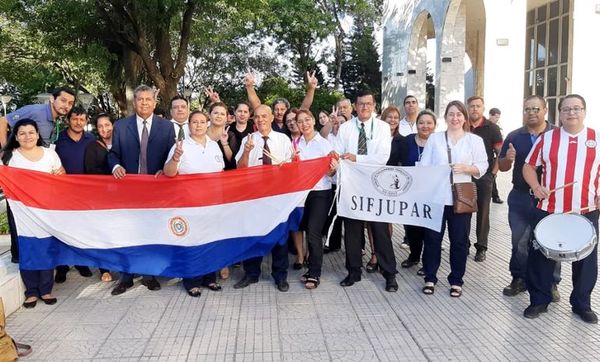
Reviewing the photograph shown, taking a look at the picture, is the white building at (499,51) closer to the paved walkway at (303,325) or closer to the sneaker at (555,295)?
the sneaker at (555,295)

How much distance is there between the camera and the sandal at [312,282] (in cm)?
543

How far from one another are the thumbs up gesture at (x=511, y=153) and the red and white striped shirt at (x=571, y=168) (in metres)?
0.67

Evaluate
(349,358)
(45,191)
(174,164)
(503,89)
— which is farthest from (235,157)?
(503,89)

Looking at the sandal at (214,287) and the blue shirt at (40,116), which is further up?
Result: the blue shirt at (40,116)

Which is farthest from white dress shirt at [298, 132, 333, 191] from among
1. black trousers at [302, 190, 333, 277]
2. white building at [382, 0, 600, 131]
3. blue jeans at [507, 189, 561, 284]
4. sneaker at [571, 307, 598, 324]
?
white building at [382, 0, 600, 131]

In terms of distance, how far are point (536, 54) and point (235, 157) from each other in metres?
20.1

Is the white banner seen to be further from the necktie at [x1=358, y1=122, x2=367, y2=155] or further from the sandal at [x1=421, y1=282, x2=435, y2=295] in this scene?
the sandal at [x1=421, y1=282, x2=435, y2=295]

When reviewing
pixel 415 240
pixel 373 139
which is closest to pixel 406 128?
pixel 415 240

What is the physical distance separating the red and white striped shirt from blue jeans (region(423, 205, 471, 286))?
2.80 ft

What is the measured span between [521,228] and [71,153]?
4.67 m

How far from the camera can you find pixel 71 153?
5.59m

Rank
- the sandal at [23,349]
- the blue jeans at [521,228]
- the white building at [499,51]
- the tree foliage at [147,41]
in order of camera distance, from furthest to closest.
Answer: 1. the tree foliage at [147,41]
2. the white building at [499,51]
3. the blue jeans at [521,228]
4. the sandal at [23,349]

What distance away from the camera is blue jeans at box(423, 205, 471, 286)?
5.13 m

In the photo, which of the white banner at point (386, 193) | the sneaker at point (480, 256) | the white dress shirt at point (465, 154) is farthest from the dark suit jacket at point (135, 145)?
the sneaker at point (480, 256)
